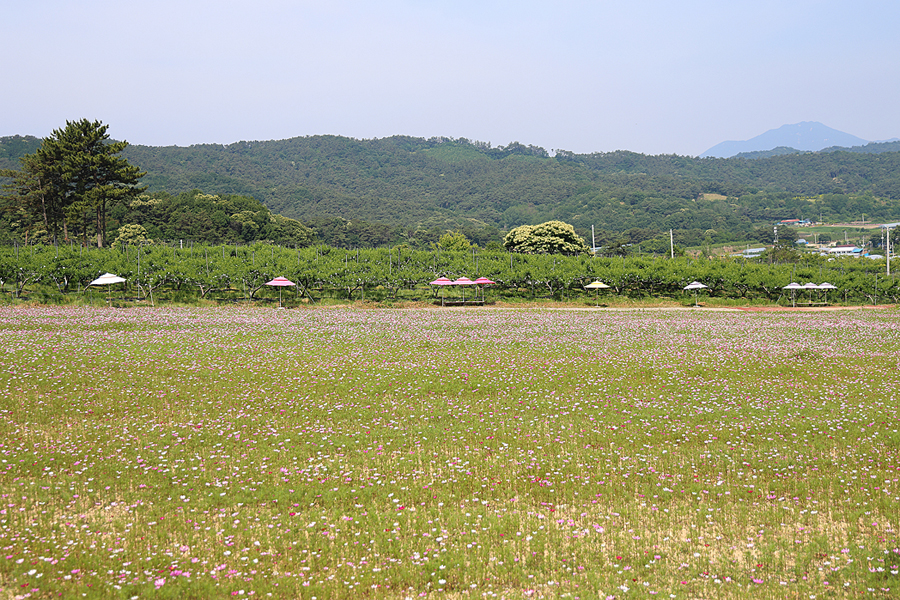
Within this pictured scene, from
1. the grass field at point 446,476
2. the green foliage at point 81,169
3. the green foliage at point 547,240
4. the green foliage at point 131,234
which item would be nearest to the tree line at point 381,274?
the green foliage at point 81,169

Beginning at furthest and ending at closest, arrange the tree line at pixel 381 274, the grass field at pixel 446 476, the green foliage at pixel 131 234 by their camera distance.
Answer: the green foliage at pixel 131 234 < the tree line at pixel 381 274 < the grass field at pixel 446 476

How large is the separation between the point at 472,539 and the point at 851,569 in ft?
12.7

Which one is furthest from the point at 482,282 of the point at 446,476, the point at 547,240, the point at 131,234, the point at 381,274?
the point at 131,234

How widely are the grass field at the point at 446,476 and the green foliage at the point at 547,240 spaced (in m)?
55.5

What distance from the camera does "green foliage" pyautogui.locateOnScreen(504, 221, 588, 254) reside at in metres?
73.4

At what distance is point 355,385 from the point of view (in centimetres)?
1483

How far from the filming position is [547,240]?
2881 inches

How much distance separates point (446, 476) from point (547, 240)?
65.9 m

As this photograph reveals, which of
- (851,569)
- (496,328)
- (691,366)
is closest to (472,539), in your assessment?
(851,569)

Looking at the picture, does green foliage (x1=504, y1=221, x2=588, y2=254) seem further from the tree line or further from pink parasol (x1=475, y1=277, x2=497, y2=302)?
pink parasol (x1=475, y1=277, x2=497, y2=302)

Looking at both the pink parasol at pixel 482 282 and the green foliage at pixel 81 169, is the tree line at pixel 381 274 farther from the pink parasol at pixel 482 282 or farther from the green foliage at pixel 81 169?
the green foliage at pixel 81 169

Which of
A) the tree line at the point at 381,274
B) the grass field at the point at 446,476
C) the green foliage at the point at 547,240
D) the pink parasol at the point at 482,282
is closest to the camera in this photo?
the grass field at the point at 446,476

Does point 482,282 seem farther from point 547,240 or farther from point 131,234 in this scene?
point 131,234

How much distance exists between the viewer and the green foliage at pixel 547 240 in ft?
241
